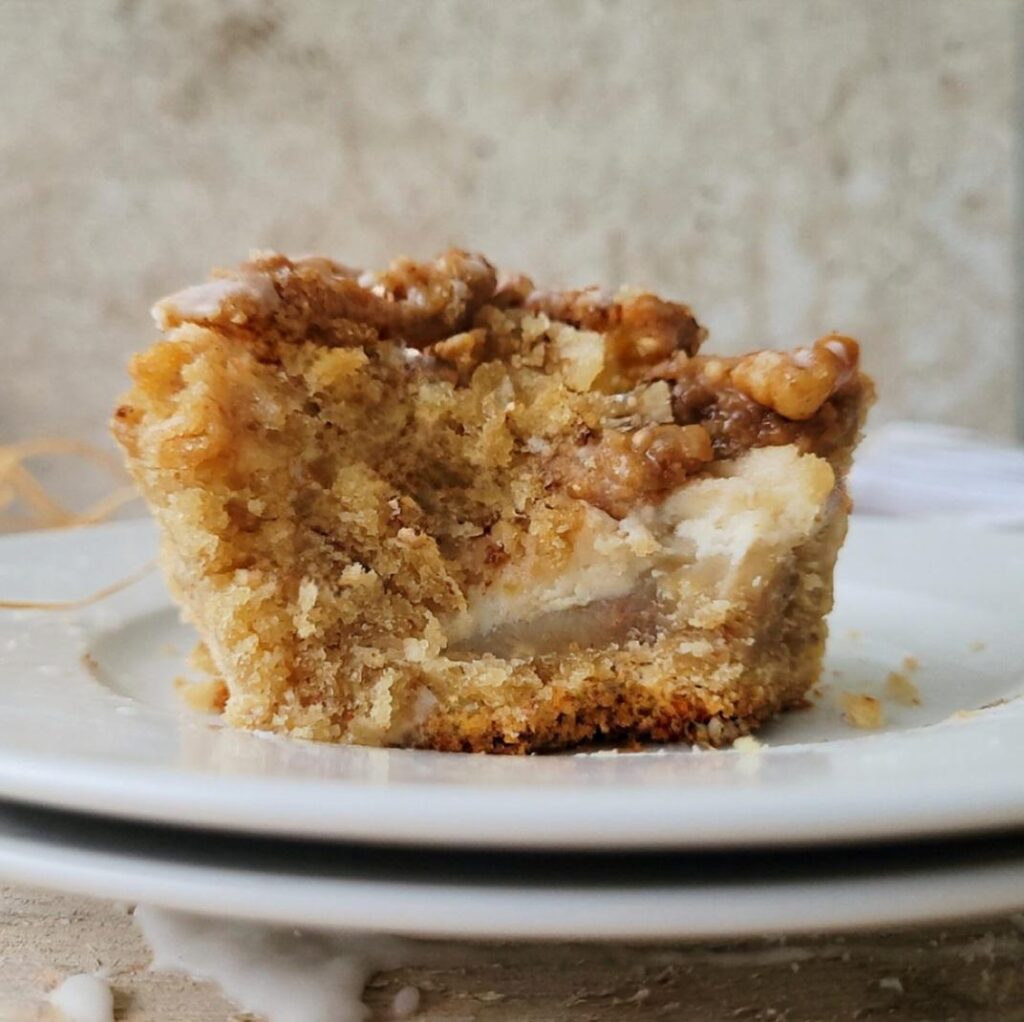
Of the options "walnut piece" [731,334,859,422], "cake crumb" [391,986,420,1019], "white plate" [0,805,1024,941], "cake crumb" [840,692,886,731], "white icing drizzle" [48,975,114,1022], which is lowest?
"cake crumb" [840,692,886,731]

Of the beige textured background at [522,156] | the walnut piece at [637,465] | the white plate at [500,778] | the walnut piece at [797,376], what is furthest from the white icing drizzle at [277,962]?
the beige textured background at [522,156]

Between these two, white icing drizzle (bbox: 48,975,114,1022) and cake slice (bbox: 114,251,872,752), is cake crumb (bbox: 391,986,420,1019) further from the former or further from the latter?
cake slice (bbox: 114,251,872,752)

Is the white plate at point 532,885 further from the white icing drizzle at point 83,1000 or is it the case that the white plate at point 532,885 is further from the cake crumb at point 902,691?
the cake crumb at point 902,691

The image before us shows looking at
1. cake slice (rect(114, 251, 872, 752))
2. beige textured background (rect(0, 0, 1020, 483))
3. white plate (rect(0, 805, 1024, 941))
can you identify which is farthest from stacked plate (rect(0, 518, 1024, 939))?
beige textured background (rect(0, 0, 1020, 483))

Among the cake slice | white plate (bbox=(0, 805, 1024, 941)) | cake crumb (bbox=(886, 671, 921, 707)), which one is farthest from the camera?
cake crumb (bbox=(886, 671, 921, 707))

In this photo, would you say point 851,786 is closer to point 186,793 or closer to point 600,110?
point 186,793

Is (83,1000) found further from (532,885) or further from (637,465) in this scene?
(637,465)

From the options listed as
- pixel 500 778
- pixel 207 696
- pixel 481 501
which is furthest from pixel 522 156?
pixel 500 778
